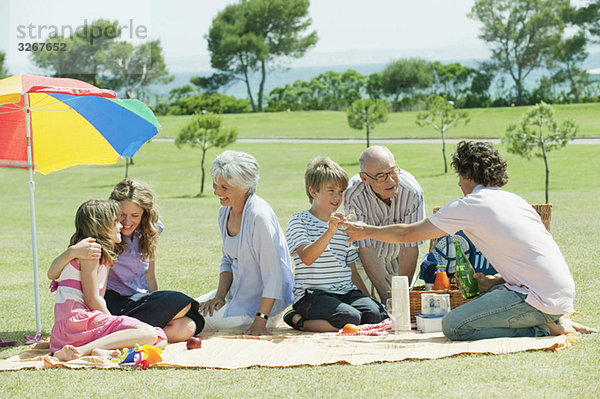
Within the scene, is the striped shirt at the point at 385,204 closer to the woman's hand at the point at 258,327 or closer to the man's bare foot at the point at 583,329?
the woman's hand at the point at 258,327

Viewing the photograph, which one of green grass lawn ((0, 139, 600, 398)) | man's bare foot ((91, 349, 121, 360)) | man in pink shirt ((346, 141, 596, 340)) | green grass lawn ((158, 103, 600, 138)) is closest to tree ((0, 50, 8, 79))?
green grass lawn ((158, 103, 600, 138))

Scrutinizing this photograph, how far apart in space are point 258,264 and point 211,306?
1.49ft

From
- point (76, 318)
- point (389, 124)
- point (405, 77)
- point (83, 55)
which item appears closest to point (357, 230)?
point (76, 318)

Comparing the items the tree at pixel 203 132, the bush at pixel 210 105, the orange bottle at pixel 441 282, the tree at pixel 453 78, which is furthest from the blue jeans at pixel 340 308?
the tree at pixel 453 78

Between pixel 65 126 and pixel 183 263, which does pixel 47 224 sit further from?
pixel 65 126

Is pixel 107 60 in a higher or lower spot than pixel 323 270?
higher

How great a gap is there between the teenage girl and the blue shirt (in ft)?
1.25

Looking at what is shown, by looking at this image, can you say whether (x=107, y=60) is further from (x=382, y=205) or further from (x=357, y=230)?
(x=357, y=230)

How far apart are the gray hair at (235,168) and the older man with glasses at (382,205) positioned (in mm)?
827

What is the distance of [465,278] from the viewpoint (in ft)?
16.4

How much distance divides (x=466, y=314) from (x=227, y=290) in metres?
1.79

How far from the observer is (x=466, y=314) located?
15.0 feet

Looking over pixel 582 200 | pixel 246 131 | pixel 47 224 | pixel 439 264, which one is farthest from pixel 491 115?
pixel 439 264

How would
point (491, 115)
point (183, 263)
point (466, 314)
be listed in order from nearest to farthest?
point (466, 314)
point (183, 263)
point (491, 115)
